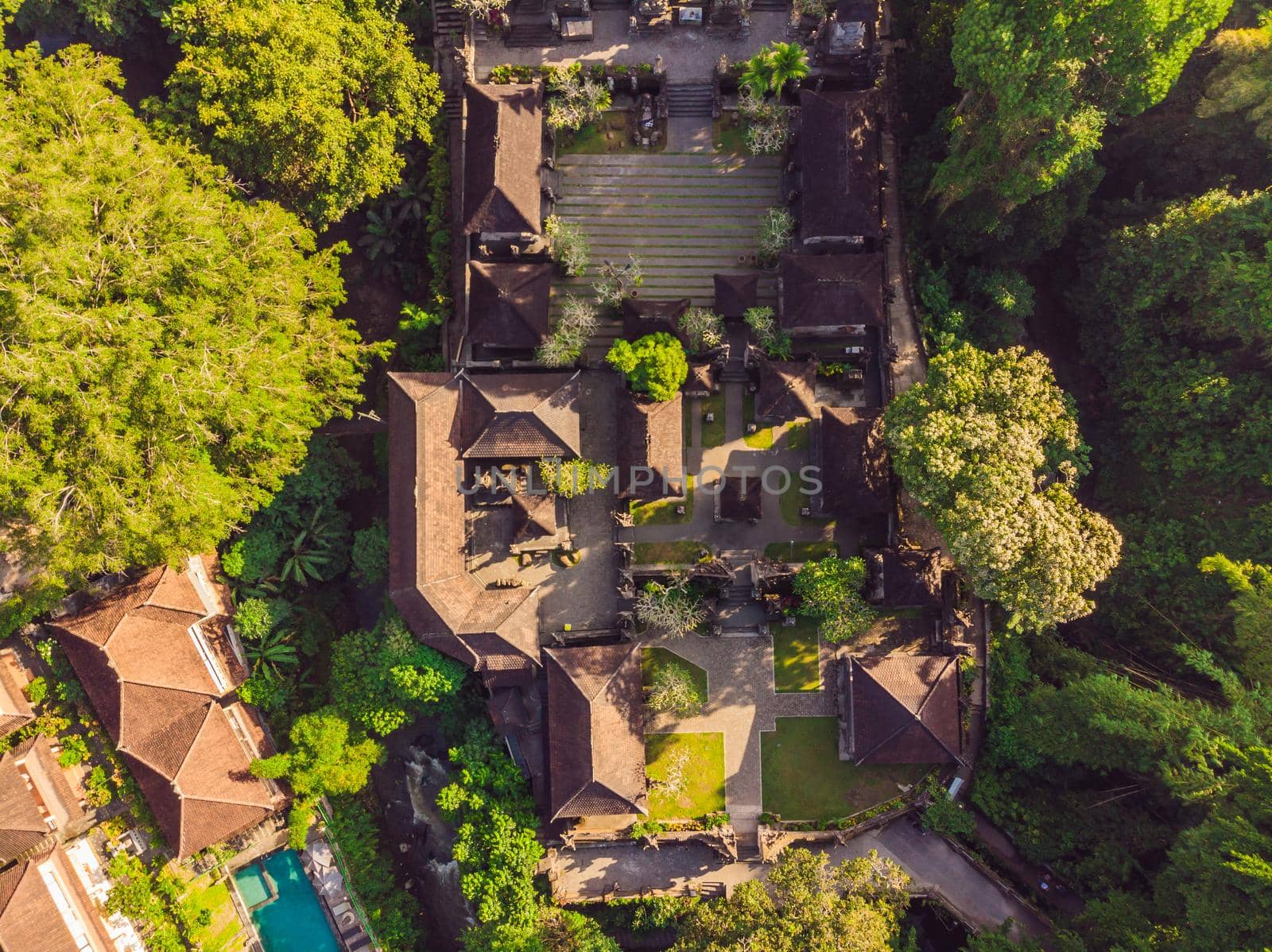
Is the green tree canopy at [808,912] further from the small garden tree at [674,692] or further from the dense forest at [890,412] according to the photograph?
the small garden tree at [674,692]

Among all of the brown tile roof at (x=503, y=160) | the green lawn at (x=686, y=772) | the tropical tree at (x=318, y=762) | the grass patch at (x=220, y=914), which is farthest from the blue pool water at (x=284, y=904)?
the brown tile roof at (x=503, y=160)

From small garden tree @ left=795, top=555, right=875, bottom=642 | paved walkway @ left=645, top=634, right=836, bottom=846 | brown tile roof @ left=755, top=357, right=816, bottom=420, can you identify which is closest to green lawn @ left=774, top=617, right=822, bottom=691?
paved walkway @ left=645, top=634, right=836, bottom=846

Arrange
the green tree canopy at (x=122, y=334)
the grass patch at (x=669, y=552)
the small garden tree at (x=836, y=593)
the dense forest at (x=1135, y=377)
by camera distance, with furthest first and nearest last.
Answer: the grass patch at (x=669, y=552) → the small garden tree at (x=836, y=593) → the dense forest at (x=1135, y=377) → the green tree canopy at (x=122, y=334)

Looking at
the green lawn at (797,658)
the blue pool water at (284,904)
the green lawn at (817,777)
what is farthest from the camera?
the blue pool water at (284,904)

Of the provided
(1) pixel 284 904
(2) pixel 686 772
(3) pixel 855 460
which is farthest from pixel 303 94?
(1) pixel 284 904

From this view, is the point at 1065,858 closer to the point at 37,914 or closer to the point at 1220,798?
the point at 1220,798

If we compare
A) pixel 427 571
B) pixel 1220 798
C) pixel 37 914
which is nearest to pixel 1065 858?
pixel 1220 798
